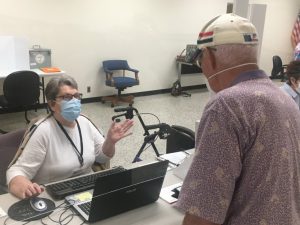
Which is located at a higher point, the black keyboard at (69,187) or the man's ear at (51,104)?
the man's ear at (51,104)

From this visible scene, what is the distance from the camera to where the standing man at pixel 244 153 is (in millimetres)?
908

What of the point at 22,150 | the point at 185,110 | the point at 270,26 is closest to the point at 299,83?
the point at 22,150

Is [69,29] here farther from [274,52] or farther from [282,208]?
[274,52]

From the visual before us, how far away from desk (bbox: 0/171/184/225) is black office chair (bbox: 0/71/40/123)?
2.98 m

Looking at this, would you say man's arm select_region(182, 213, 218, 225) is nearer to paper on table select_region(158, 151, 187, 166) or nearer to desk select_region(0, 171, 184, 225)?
desk select_region(0, 171, 184, 225)

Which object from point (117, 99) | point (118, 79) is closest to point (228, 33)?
point (118, 79)

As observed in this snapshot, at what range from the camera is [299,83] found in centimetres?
305

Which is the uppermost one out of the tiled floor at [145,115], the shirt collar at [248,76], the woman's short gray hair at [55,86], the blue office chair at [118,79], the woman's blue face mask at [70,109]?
the shirt collar at [248,76]

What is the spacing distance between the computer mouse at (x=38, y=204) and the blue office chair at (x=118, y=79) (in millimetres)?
4563

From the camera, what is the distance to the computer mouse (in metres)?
1.48

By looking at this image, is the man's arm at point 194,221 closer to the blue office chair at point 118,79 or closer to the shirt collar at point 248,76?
Answer: the shirt collar at point 248,76

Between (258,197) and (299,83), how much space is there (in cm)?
242

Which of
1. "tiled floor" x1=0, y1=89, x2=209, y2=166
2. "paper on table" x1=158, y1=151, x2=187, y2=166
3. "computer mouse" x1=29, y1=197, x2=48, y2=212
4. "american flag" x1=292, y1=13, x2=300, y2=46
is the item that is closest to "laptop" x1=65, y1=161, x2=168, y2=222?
"computer mouse" x1=29, y1=197, x2=48, y2=212

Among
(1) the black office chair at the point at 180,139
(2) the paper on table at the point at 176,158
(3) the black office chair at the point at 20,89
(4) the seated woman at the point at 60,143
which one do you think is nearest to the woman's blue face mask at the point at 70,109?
(4) the seated woman at the point at 60,143
